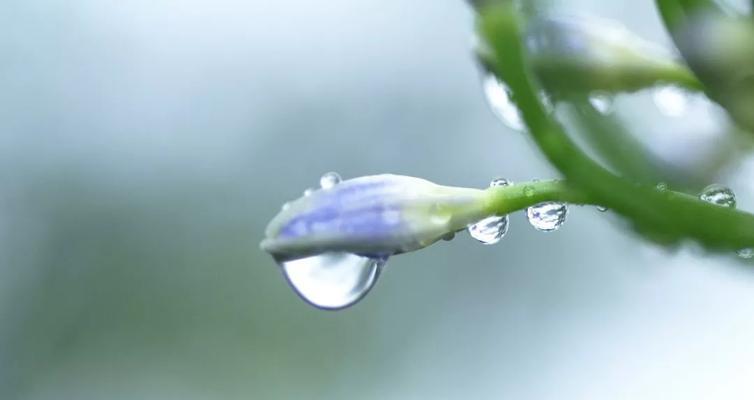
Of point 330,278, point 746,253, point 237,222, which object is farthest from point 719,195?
point 237,222

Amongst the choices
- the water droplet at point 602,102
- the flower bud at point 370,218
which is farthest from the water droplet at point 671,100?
the flower bud at point 370,218

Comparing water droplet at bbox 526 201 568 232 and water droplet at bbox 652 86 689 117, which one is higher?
water droplet at bbox 652 86 689 117

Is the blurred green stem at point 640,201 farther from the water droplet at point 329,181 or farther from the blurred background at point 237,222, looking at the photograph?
the blurred background at point 237,222

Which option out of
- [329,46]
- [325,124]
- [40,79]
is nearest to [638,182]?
[325,124]

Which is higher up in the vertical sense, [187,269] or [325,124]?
[325,124]

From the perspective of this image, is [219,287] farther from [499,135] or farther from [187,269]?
[499,135]

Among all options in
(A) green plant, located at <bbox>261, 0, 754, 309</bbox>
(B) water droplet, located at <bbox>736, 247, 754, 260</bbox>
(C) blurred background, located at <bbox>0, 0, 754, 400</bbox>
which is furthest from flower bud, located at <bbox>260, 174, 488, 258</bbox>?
(C) blurred background, located at <bbox>0, 0, 754, 400</bbox>

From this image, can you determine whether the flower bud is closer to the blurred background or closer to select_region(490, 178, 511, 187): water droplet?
select_region(490, 178, 511, 187): water droplet
